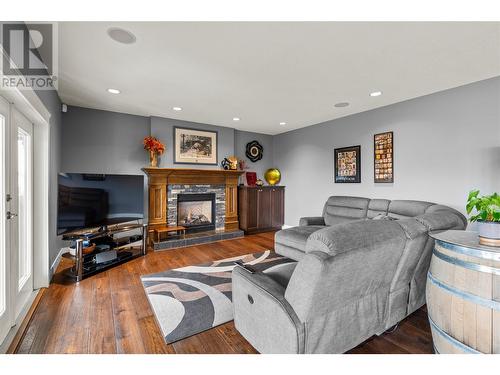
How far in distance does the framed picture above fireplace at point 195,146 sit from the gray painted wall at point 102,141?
0.60m

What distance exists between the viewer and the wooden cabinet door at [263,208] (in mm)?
5355

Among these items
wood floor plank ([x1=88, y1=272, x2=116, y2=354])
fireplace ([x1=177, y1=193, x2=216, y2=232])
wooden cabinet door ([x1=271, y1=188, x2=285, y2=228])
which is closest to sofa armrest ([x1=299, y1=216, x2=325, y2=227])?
wooden cabinet door ([x1=271, y1=188, x2=285, y2=228])

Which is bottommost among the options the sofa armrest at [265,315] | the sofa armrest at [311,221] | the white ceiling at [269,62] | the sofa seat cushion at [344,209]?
the sofa armrest at [265,315]

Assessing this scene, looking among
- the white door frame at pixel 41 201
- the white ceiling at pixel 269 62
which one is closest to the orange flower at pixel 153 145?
the white ceiling at pixel 269 62

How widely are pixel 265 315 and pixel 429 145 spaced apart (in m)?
3.48

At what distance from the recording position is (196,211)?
194 inches

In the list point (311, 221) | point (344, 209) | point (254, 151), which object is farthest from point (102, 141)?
point (344, 209)

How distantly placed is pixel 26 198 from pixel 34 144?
58 cm

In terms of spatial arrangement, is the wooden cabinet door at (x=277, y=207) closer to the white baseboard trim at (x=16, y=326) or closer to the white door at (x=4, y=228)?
the white baseboard trim at (x=16, y=326)

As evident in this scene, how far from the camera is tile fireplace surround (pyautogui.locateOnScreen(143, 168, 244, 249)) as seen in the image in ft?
14.1
